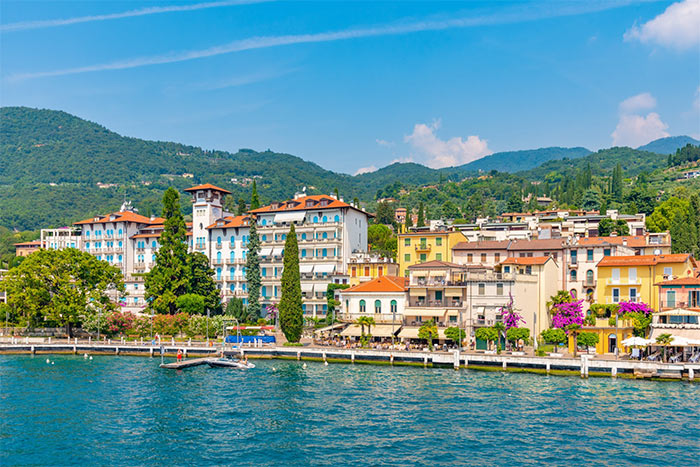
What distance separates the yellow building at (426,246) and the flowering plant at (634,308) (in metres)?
25.5

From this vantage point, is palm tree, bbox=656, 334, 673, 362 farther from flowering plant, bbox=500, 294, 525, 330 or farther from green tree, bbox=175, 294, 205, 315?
green tree, bbox=175, 294, 205, 315

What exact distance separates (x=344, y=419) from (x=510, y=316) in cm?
2956

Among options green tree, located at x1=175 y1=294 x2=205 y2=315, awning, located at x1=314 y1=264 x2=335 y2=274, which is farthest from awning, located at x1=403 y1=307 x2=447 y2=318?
green tree, located at x1=175 y1=294 x2=205 y2=315

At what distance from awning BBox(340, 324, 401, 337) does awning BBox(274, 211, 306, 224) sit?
26.8 meters

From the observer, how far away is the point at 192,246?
108 meters

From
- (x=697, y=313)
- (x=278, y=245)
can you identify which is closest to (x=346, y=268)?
(x=278, y=245)

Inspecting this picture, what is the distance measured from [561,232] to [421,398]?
54215 mm

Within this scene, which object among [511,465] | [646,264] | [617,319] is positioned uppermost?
[646,264]

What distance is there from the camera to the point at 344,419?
145 ft

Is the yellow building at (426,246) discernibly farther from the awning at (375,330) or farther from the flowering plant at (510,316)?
the flowering plant at (510,316)

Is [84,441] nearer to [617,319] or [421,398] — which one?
[421,398]

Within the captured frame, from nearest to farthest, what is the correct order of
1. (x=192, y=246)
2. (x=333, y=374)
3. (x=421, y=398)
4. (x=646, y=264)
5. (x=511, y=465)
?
1. (x=511, y=465)
2. (x=421, y=398)
3. (x=333, y=374)
4. (x=646, y=264)
5. (x=192, y=246)

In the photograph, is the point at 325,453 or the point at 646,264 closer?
the point at 325,453

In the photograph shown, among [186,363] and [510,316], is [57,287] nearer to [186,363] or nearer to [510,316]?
[186,363]
